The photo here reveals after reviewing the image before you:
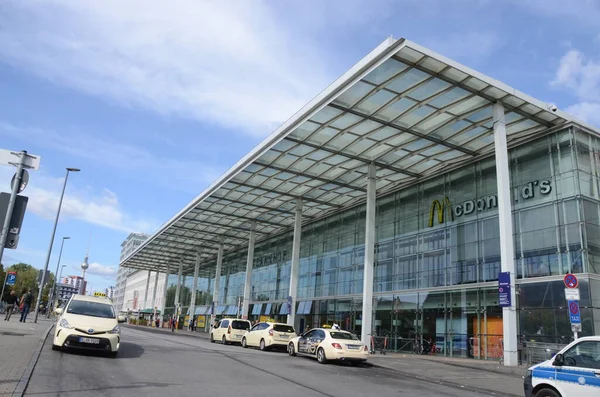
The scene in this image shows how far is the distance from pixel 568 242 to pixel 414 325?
35.9 feet

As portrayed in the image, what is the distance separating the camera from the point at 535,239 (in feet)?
77.7

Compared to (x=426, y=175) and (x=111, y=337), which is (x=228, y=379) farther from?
(x=426, y=175)

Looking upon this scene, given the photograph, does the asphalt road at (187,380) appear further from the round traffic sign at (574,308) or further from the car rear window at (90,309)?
the round traffic sign at (574,308)

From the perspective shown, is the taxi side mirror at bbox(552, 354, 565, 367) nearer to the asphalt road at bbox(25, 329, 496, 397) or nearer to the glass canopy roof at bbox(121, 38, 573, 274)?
the asphalt road at bbox(25, 329, 496, 397)

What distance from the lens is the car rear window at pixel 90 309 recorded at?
14383 millimetres

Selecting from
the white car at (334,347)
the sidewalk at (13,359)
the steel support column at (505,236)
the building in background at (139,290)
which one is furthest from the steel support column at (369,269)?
the building in background at (139,290)

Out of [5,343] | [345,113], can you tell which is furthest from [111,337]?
[345,113]

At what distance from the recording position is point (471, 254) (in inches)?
1072

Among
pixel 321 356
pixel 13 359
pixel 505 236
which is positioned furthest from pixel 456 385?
pixel 13 359

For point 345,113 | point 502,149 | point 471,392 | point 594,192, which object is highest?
point 345,113

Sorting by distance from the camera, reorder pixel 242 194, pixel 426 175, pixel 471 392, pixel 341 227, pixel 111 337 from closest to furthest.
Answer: pixel 471 392
pixel 111 337
pixel 426 175
pixel 242 194
pixel 341 227

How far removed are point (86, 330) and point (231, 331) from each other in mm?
15683

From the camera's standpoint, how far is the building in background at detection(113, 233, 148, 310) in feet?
433

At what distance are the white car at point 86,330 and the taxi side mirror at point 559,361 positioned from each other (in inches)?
434
